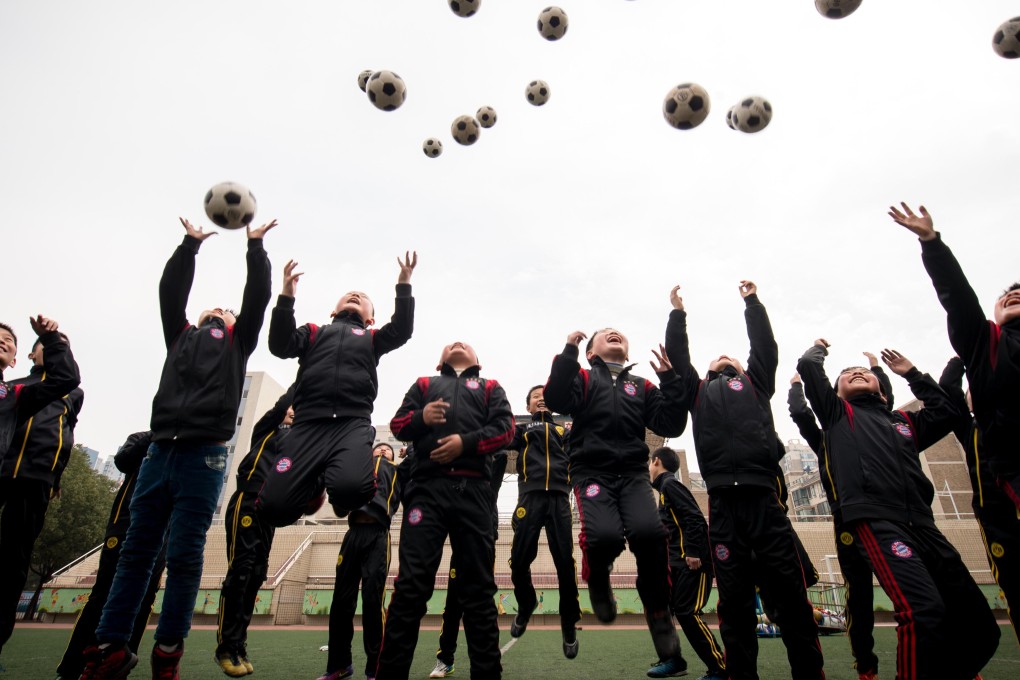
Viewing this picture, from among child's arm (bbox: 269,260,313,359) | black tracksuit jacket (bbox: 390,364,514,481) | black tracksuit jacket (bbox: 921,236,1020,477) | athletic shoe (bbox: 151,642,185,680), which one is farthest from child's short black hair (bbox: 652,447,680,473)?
athletic shoe (bbox: 151,642,185,680)

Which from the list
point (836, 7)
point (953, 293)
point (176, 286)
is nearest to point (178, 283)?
point (176, 286)

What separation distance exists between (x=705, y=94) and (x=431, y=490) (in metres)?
5.20

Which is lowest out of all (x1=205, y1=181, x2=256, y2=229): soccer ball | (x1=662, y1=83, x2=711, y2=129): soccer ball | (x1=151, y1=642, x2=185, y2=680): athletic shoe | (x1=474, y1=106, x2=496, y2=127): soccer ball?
(x1=151, y1=642, x2=185, y2=680): athletic shoe

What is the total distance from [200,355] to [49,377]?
174cm

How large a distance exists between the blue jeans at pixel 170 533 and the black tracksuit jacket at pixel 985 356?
4799mm

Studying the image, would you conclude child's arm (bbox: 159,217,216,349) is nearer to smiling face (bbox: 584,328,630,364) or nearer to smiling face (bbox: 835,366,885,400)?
smiling face (bbox: 584,328,630,364)

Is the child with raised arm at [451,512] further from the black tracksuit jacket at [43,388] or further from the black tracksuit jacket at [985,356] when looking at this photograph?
the black tracksuit jacket at [985,356]

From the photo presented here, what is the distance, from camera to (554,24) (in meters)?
8.17

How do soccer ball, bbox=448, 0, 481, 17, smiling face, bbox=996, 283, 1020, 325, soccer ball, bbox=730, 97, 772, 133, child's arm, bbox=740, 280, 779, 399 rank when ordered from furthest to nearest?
soccer ball, bbox=448, 0, 481, 17 < soccer ball, bbox=730, 97, 772, 133 < child's arm, bbox=740, 280, 779, 399 < smiling face, bbox=996, 283, 1020, 325

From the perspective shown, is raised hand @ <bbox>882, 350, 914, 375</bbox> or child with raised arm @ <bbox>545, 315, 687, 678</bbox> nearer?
child with raised arm @ <bbox>545, 315, 687, 678</bbox>

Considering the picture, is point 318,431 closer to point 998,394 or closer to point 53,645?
point 998,394

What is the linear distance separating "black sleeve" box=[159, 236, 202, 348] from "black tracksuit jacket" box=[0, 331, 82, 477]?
1.29 metres

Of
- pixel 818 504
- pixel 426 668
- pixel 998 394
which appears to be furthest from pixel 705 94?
pixel 818 504

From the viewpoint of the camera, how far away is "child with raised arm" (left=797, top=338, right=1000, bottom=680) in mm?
3229
